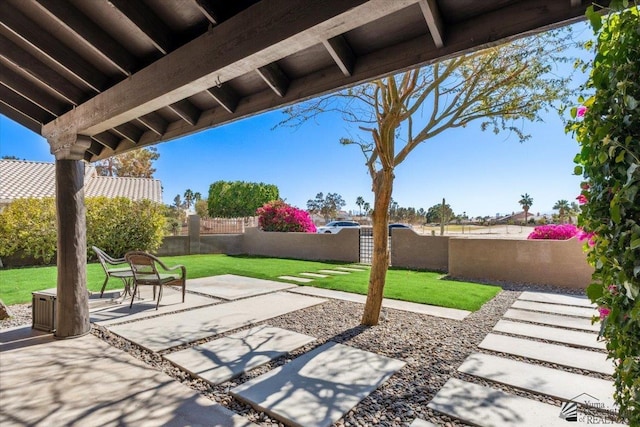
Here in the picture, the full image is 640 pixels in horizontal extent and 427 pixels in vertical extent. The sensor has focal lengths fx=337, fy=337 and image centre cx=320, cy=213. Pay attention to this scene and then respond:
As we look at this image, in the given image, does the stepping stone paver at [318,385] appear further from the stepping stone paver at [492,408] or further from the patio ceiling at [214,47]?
the patio ceiling at [214,47]

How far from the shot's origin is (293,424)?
7.29 ft

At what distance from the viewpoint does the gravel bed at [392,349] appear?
240 centimetres

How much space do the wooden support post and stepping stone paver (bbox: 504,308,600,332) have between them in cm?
556

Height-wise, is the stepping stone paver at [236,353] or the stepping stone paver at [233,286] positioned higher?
the stepping stone paver at [233,286]

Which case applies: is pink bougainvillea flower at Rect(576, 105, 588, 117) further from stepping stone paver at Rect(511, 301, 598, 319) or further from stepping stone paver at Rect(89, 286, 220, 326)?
stepping stone paver at Rect(89, 286, 220, 326)

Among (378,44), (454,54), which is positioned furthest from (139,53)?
(454,54)

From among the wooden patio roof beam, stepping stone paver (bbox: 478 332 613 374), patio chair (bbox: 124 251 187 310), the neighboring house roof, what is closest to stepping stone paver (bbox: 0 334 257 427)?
patio chair (bbox: 124 251 187 310)

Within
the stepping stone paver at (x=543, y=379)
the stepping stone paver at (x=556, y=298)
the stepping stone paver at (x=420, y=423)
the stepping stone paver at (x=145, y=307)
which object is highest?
the stepping stone paver at (x=145, y=307)

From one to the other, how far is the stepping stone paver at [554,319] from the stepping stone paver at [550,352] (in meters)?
0.97

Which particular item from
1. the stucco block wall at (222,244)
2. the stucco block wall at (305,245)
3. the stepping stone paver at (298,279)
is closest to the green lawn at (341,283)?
the stepping stone paver at (298,279)

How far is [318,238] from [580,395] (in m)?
9.77

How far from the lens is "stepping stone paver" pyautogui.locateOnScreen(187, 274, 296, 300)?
20.3 feet

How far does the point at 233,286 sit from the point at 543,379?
543 cm

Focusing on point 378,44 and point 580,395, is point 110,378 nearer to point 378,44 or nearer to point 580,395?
point 378,44
